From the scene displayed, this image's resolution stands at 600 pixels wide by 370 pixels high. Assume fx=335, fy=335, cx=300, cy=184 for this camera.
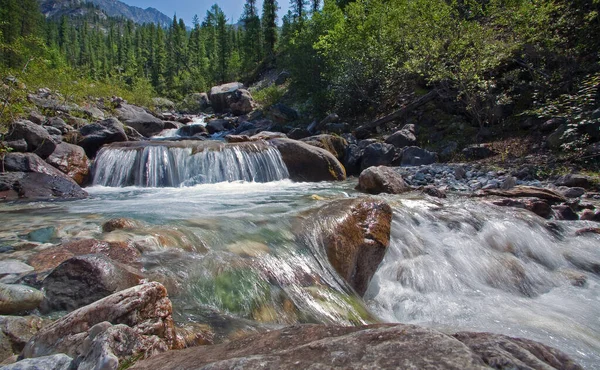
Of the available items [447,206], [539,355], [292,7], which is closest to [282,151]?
[447,206]

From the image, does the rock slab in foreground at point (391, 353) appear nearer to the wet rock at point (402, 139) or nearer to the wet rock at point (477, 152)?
the wet rock at point (477, 152)

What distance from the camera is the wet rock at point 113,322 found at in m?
2.01

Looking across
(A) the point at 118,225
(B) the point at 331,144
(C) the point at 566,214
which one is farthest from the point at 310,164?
(A) the point at 118,225

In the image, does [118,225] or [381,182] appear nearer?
[118,225]

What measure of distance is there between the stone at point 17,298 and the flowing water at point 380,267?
34.2 inches

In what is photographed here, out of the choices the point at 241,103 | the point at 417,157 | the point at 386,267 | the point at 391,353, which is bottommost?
the point at 386,267

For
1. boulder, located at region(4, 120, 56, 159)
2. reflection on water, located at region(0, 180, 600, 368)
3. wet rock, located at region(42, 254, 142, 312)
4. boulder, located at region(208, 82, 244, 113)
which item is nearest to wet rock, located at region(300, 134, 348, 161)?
reflection on water, located at region(0, 180, 600, 368)

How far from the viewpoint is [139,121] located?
64.6 feet

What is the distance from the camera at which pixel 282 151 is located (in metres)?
12.0

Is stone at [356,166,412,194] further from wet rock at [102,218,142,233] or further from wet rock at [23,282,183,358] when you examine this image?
wet rock at [23,282,183,358]

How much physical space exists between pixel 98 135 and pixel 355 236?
10893 millimetres

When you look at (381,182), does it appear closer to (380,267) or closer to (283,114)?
(380,267)

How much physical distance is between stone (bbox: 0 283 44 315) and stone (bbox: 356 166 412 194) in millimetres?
7326

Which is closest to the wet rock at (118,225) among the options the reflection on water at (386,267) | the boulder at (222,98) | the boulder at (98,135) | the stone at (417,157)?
the reflection on water at (386,267)
